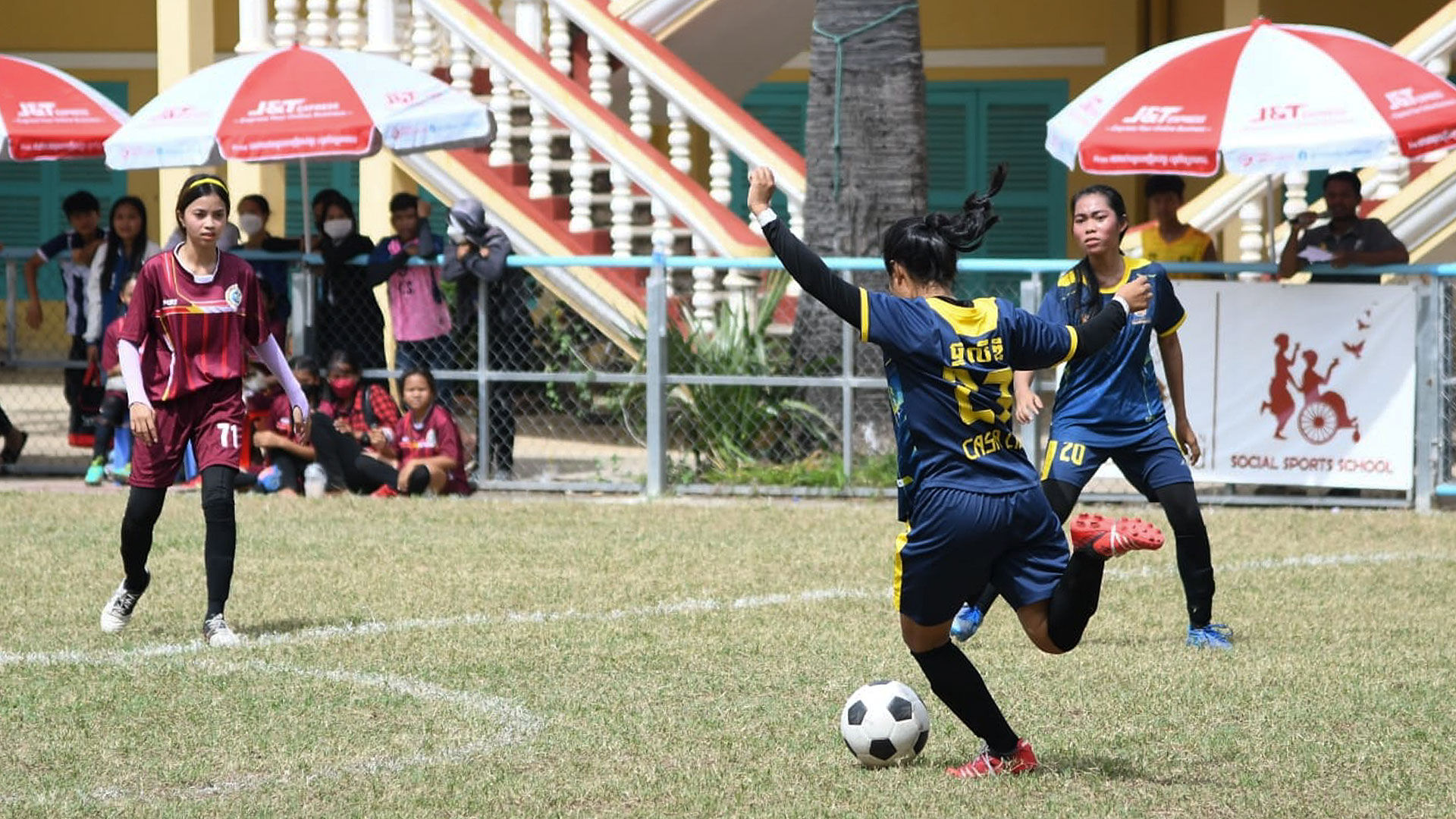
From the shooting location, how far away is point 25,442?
15305mm

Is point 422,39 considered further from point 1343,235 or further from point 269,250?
point 1343,235

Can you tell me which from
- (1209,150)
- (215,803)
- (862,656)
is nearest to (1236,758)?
(862,656)

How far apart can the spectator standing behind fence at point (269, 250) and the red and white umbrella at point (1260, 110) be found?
16.6 feet

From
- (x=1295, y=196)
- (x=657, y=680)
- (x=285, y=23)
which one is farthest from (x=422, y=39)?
(x=657, y=680)

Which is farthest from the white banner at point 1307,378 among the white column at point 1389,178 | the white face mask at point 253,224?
the white face mask at point 253,224

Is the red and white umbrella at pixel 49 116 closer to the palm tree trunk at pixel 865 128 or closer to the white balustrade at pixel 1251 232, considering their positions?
the palm tree trunk at pixel 865 128

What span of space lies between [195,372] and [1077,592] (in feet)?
12.8

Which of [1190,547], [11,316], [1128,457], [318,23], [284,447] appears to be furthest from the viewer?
[318,23]

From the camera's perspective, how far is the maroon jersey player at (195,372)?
8.25 metres

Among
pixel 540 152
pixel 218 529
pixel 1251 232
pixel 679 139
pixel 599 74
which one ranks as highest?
pixel 599 74

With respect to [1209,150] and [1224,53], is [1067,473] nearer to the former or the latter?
[1209,150]

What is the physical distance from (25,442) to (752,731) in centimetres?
996

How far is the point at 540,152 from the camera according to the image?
15.9 metres

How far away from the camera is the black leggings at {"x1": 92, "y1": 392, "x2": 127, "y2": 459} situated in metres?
13.5
